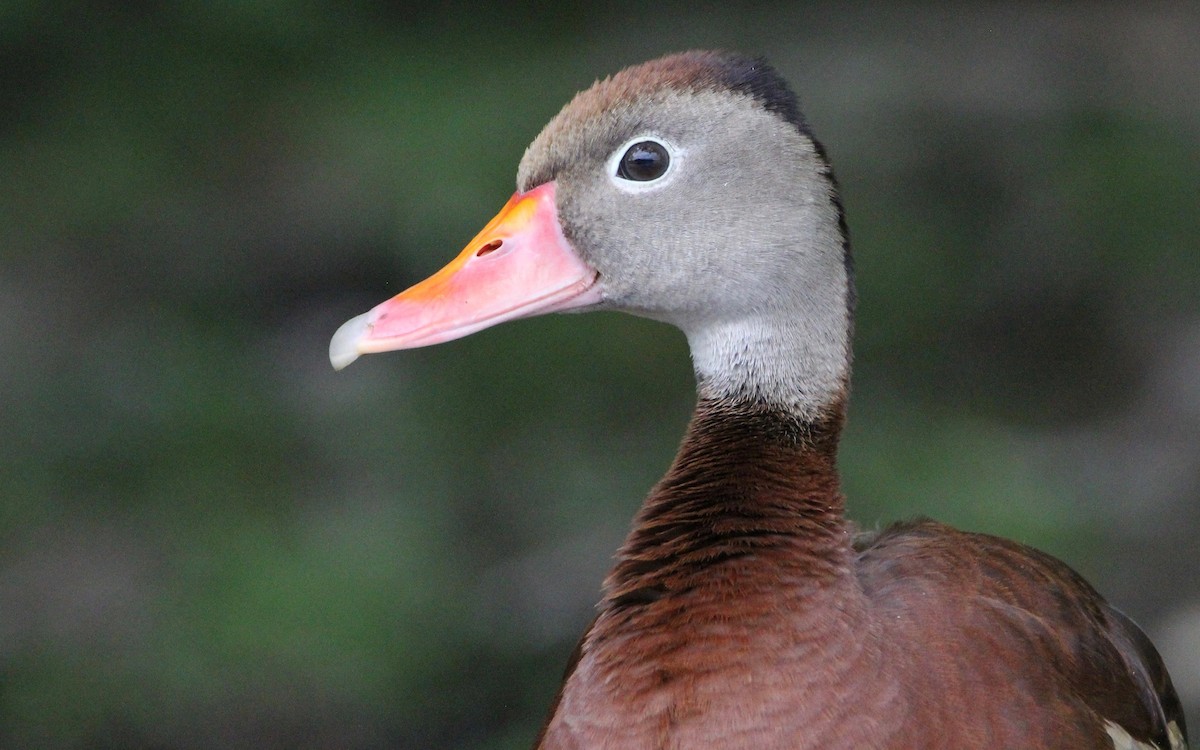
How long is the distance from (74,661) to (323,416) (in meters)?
0.77

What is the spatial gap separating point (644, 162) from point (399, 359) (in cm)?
149

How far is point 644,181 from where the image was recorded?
1.88m

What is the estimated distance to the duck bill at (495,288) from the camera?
1830 millimetres

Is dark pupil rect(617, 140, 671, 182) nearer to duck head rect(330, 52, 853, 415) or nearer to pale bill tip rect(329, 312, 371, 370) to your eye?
duck head rect(330, 52, 853, 415)

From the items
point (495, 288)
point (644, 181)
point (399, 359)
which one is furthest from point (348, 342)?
point (399, 359)

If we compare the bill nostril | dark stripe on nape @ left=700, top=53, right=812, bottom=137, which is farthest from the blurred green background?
dark stripe on nape @ left=700, top=53, right=812, bottom=137

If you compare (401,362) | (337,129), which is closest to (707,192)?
(337,129)

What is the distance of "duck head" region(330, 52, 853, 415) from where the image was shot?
1845 millimetres

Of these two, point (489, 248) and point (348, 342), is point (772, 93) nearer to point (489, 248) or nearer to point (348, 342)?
point (489, 248)

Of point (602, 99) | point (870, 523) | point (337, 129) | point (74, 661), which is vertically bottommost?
point (870, 523)

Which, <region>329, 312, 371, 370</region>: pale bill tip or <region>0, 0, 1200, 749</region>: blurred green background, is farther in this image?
<region>0, 0, 1200, 749</region>: blurred green background

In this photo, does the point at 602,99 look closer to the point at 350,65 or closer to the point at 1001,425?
the point at 350,65

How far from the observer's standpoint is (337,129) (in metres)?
2.93

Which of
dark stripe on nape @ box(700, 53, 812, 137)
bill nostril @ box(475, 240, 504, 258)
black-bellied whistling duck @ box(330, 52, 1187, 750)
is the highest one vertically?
dark stripe on nape @ box(700, 53, 812, 137)
